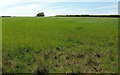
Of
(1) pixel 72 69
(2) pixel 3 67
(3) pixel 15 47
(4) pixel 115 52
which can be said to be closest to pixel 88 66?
(1) pixel 72 69

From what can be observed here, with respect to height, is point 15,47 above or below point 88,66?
above

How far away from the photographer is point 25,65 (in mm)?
10711

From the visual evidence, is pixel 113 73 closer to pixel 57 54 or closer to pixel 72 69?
pixel 72 69

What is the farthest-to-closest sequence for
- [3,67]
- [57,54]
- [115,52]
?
[115,52]
[57,54]
[3,67]

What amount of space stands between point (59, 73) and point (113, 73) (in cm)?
314

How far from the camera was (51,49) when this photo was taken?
1401cm

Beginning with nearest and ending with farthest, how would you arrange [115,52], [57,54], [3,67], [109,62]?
[3,67] < [109,62] < [57,54] < [115,52]

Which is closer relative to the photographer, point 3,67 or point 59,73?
point 59,73

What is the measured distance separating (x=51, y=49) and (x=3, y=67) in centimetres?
461

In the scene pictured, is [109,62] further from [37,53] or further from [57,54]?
[37,53]

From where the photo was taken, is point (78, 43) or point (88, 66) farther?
point (78, 43)

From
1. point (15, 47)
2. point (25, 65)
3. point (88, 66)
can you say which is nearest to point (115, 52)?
point (88, 66)

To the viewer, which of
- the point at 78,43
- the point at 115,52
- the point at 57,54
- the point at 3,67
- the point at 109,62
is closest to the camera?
the point at 3,67

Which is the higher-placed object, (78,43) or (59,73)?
(78,43)
